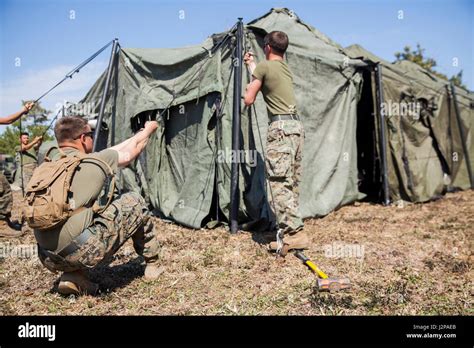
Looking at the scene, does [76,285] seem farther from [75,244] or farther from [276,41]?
[276,41]

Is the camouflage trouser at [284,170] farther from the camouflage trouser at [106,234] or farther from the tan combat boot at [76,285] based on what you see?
the tan combat boot at [76,285]

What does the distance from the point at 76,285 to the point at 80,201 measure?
0.76 meters

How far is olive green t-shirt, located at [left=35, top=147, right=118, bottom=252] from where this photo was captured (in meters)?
3.21

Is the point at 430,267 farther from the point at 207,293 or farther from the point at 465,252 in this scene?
the point at 207,293

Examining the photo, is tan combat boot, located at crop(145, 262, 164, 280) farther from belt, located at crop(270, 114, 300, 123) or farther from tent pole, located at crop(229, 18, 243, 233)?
belt, located at crop(270, 114, 300, 123)

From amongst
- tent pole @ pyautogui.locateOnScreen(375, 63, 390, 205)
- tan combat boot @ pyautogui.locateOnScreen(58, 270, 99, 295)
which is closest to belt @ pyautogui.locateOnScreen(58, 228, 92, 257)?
tan combat boot @ pyautogui.locateOnScreen(58, 270, 99, 295)

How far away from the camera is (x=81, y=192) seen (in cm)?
324

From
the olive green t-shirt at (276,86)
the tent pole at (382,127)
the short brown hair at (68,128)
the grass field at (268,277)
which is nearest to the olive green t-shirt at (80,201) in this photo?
the short brown hair at (68,128)

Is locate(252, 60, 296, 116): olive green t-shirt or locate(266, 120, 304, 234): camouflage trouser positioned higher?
locate(252, 60, 296, 116): olive green t-shirt

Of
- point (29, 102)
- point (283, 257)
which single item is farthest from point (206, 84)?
point (283, 257)

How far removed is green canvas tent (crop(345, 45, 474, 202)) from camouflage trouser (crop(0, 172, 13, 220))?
5.88 m

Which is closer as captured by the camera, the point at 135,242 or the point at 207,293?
the point at 207,293
